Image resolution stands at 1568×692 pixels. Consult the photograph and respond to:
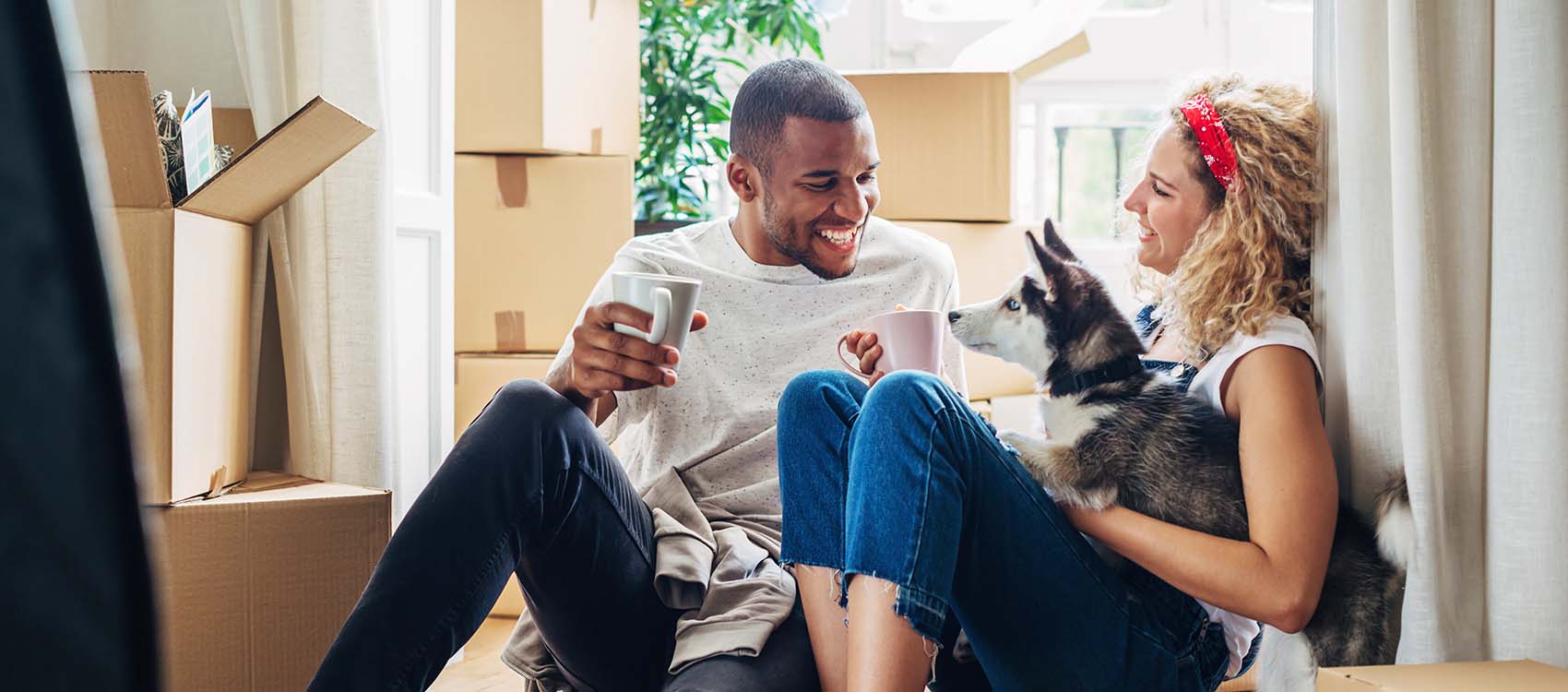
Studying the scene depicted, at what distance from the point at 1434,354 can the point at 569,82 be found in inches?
71.8

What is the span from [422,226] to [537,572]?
0.92 m

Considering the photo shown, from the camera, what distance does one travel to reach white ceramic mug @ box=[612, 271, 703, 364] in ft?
3.51

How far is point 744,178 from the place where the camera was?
165cm

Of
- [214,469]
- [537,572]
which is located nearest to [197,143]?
[214,469]

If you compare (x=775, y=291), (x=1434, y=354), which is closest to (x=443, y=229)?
(x=775, y=291)

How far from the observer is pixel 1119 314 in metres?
1.06

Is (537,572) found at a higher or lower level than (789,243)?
lower

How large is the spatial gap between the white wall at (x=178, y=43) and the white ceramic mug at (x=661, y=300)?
0.96 m

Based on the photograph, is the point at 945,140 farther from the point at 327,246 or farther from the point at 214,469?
the point at 214,469

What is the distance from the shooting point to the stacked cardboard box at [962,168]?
2.36 metres

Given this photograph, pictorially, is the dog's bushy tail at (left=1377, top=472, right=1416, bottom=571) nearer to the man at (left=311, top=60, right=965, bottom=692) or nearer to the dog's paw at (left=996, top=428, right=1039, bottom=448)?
the dog's paw at (left=996, top=428, right=1039, bottom=448)

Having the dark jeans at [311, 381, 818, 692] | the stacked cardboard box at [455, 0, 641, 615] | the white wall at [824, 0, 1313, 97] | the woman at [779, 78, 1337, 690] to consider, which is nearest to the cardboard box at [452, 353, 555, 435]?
the stacked cardboard box at [455, 0, 641, 615]

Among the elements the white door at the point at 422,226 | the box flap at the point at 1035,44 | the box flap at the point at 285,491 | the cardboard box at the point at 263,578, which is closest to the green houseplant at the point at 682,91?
the box flap at the point at 1035,44

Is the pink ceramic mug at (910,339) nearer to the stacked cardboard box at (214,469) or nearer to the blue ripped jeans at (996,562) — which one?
the blue ripped jeans at (996,562)
